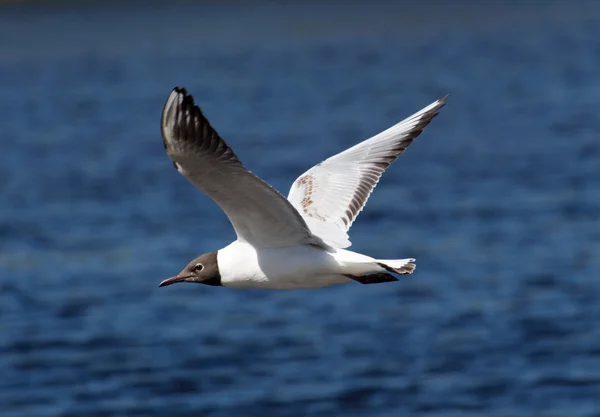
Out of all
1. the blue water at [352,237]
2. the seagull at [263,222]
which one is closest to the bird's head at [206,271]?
the seagull at [263,222]

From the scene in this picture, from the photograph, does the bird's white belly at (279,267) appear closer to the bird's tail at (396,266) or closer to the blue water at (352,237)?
the bird's tail at (396,266)

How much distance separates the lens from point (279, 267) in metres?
7.61

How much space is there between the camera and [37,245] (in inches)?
730

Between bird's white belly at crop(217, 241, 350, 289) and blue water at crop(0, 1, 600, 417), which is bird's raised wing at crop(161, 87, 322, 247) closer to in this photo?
bird's white belly at crop(217, 241, 350, 289)

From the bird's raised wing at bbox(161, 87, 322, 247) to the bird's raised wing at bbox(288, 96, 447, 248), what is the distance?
0.92 meters

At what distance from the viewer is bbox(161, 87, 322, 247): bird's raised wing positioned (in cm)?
671

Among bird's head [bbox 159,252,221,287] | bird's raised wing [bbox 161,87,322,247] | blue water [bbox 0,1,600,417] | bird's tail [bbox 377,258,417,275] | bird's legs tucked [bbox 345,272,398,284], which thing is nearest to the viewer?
bird's raised wing [bbox 161,87,322,247]

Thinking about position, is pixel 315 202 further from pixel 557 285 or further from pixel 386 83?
pixel 386 83

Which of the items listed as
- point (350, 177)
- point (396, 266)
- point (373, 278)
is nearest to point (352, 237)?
point (350, 177)

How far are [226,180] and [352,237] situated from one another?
10.8 metres

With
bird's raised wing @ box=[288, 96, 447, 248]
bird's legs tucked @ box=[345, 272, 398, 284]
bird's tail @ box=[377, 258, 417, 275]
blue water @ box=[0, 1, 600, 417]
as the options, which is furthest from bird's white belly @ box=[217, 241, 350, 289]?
blue water @ box=[0, 1, 600, 417]

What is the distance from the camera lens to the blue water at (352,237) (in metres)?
13.4

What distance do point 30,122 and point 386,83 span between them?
32.0 ft

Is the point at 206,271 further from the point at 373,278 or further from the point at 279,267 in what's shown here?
the point at 373,278
